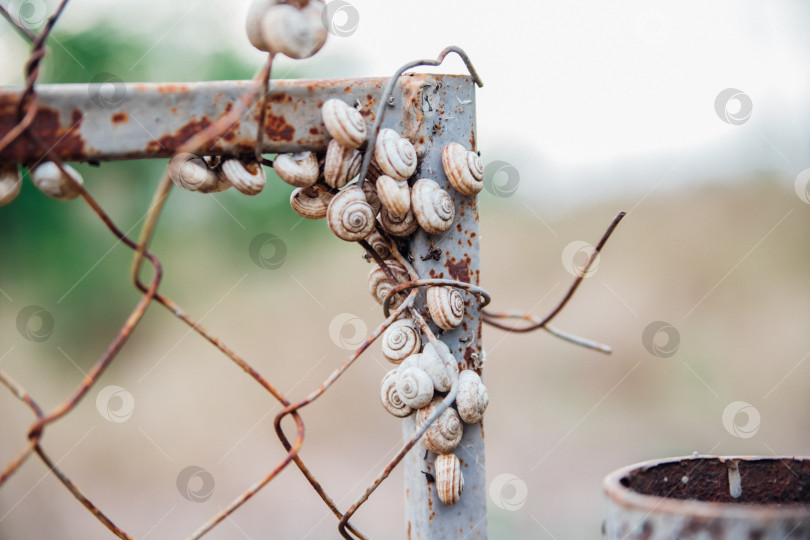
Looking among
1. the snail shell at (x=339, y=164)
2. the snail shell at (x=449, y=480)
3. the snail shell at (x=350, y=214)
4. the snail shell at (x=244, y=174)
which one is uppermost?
the snail shell at (x=339, y=164)

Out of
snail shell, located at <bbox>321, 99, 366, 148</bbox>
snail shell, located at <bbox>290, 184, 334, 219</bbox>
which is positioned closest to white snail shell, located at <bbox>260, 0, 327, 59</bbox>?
snail shell, located at <bbox>321, 99, 366, 148</bbox>

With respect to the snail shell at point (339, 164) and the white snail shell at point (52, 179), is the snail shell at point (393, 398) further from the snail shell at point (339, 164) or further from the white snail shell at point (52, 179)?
the white snail shell at point (52, 179)

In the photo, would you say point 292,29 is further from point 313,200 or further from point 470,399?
point 470,399

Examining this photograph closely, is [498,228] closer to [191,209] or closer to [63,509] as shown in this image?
[191,209]

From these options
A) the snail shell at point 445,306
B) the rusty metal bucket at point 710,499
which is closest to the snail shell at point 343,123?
the snail shell at point 445,306

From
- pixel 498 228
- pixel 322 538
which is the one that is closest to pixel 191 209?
pixel 322 538

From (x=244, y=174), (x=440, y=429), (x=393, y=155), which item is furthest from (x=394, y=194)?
(x=440, y=429)

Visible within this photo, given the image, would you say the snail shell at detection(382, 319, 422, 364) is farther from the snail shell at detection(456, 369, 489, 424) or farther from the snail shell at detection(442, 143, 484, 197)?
the snail shell at detection(442, 143, 484, 197)
